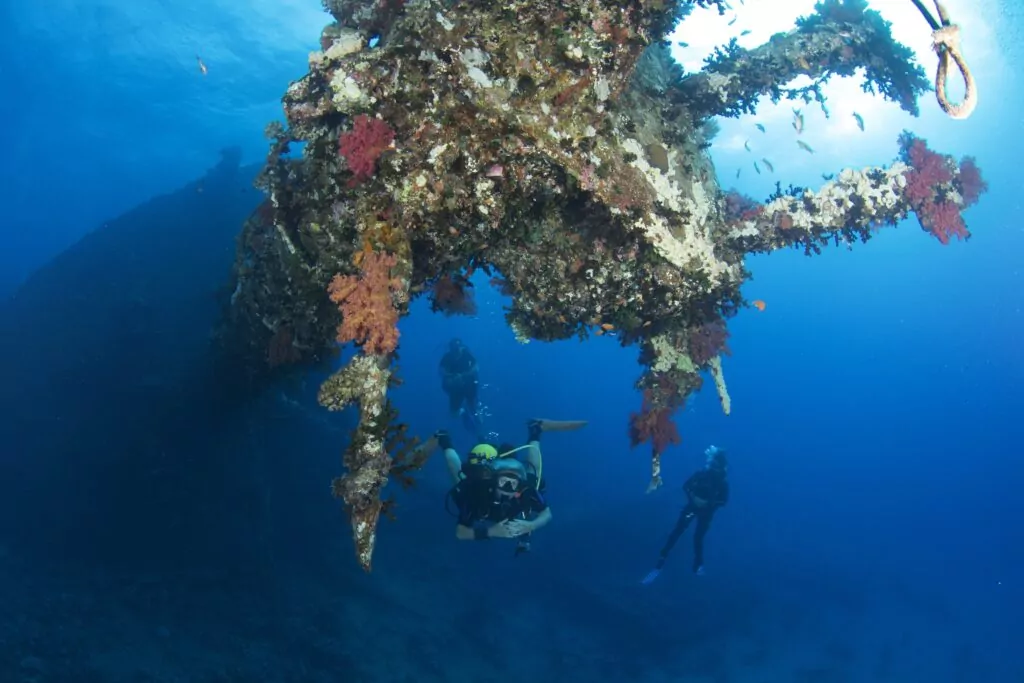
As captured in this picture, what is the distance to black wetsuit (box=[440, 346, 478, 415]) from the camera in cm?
1952

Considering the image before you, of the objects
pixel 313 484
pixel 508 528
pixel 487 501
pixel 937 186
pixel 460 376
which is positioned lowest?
pixel 508 528

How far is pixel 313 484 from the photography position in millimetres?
13961

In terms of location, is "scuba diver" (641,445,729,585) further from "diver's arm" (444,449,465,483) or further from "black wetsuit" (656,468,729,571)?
"diver's arm" (444,449,465,483)

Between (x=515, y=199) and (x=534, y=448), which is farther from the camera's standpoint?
(x=534, y=448)

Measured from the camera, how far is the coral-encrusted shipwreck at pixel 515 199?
3537 mm

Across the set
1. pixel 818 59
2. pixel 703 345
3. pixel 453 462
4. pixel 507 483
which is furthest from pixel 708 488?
pixel 818 59

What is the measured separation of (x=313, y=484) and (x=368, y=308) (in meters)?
11.9

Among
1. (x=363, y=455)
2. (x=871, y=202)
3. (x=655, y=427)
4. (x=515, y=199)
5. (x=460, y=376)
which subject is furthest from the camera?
(x=460, y=376)

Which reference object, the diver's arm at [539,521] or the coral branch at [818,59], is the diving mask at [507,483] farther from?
the coral branch at [818,59]

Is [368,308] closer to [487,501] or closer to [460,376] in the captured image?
[487,501]

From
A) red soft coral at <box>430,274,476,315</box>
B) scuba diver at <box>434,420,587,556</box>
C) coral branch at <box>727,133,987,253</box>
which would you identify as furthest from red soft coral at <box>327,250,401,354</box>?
scuba diver at <box>434,420,587,556</box>

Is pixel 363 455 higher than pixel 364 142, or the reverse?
pixel 364 142

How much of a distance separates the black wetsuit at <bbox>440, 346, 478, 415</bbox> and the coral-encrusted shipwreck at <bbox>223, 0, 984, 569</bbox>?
13.2 meters

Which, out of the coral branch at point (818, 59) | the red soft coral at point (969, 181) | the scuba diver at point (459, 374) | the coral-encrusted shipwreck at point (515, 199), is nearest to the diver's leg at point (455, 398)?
the scuba diver at point (459, 374)
